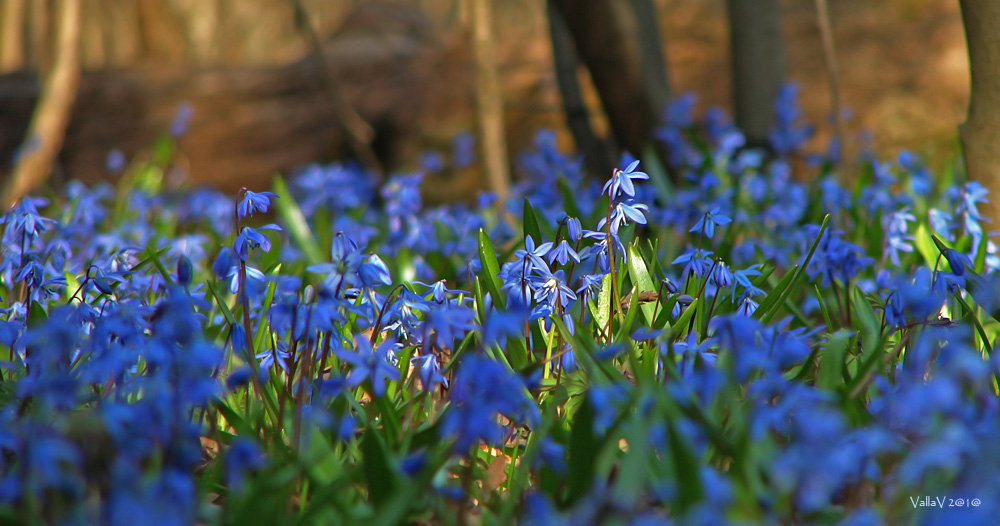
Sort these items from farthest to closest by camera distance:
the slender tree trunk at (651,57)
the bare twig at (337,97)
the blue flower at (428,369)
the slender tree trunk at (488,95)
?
the bare twig at (337,97), the slender tree trunk at (651,57), the slender tree trunk at (488,95), the blue flower at (428,369)

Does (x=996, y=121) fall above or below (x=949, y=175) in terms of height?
above

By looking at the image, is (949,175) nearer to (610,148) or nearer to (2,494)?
(610,148)

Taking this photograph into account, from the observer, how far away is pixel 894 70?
208 inches

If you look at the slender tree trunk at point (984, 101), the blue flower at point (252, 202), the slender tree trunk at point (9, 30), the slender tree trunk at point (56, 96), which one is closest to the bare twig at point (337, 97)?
the slender tree trunk at point (56, 96)

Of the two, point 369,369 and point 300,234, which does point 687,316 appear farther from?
point 300,234

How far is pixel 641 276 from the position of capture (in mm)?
2154

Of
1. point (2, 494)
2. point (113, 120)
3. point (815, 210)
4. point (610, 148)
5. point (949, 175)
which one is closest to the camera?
point (2, 494)

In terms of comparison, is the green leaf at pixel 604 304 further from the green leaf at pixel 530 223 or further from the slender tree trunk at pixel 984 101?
the slender tree trunk at pixel 984 101

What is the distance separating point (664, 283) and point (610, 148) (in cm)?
290

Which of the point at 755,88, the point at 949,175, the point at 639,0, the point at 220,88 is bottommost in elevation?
the point at 949,175

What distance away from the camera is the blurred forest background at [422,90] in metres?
5.18

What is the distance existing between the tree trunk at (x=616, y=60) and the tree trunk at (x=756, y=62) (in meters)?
0.57

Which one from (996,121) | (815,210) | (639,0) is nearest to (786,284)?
(996,121)

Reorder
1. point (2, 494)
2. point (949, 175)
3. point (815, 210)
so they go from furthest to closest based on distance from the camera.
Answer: point (949, 175) → point (815, 210) → point (2, 494)
